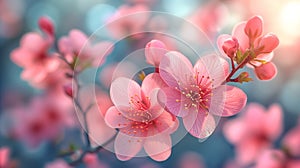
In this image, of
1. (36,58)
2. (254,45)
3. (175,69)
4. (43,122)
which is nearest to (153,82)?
(175,69)

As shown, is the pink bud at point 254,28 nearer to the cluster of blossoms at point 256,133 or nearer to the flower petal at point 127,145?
the flower petal at point 127,145

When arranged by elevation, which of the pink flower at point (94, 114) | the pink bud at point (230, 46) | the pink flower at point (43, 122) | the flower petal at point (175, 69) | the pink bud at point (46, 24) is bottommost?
the pink flower at point (43, 122)

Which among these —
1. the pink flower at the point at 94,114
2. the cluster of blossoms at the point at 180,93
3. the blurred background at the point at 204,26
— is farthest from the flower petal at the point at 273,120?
the cluster of blossoms at the point at 180,93

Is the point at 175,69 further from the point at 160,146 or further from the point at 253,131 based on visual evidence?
the point at 253,131

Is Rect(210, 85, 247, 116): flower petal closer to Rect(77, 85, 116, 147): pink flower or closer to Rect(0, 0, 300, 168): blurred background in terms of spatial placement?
Rect(77, 85, 116, 147): pink flower

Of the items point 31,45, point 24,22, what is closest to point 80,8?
point 24,22

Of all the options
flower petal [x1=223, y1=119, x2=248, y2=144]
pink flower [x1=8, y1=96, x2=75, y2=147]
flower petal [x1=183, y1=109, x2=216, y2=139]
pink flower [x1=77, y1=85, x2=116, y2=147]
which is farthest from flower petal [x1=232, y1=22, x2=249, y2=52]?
pink flower [x1=8, y1=96, x2=75, y2=147]
